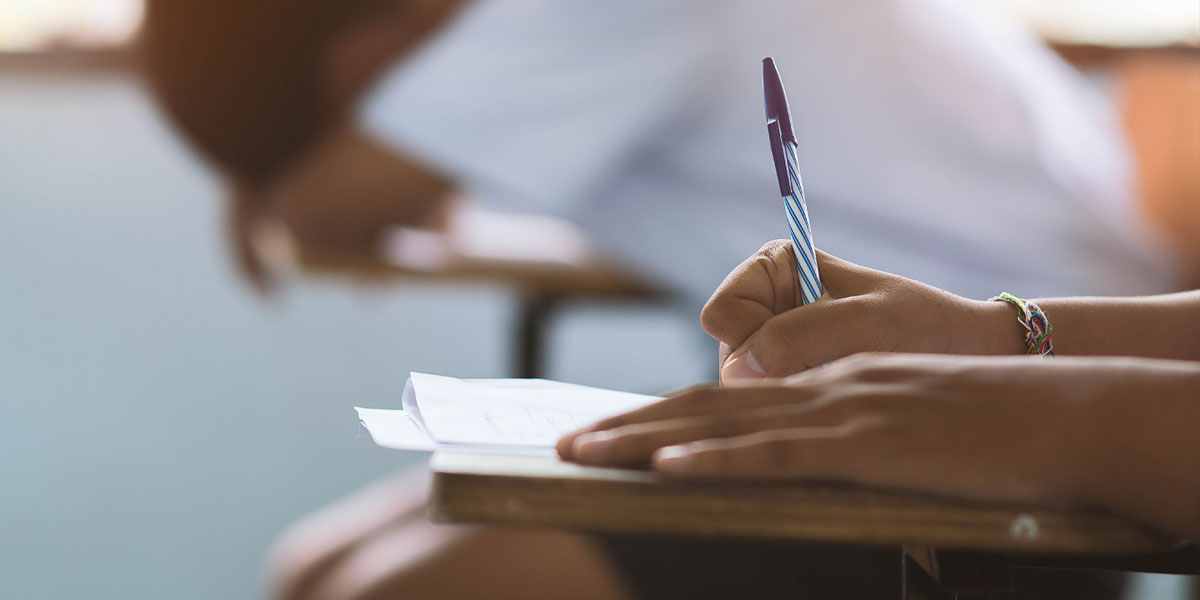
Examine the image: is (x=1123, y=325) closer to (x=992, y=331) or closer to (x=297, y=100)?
(x=992, y=331)

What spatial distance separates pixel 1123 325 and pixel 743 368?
177 mm

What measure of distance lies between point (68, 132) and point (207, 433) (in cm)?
71

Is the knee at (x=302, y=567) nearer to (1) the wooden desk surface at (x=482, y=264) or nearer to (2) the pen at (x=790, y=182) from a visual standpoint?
(1) the wooden desk surface at (x=482, y=264)

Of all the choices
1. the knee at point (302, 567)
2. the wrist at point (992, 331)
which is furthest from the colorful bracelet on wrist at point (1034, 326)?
the knee at point (302, 567)

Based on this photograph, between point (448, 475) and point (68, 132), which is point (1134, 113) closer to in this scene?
point (448, 475)

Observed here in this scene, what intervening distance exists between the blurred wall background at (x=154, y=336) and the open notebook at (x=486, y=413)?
1575mm

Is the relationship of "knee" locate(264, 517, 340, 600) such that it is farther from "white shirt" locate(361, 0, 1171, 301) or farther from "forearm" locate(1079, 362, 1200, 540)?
"forearm" locate(1079, 362, 1200, 540)

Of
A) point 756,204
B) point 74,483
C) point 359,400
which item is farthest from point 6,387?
point 756,204

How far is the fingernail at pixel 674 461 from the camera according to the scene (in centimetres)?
31

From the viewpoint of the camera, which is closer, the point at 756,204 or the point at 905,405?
the point at 905,405

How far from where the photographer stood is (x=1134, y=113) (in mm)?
1394

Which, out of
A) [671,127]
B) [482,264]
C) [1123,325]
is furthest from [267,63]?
[1123,325]

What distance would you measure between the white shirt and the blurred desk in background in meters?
0.08

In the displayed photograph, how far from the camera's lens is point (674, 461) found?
0.31 metres
